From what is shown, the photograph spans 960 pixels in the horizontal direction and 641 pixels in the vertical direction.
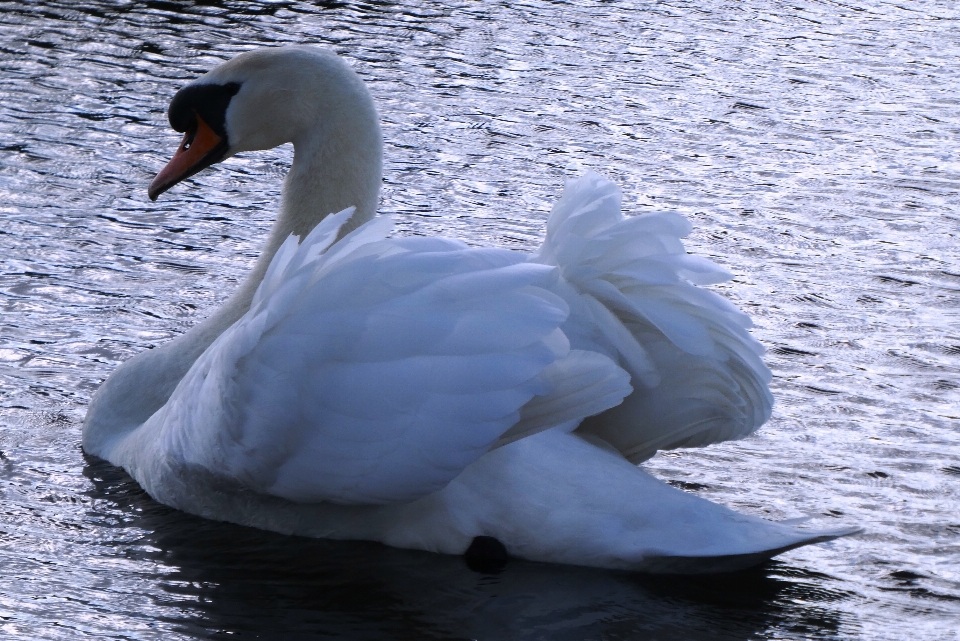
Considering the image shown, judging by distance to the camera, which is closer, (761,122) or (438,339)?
(438,339)

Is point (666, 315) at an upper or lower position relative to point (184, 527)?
upper

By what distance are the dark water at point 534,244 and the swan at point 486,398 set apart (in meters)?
0.23

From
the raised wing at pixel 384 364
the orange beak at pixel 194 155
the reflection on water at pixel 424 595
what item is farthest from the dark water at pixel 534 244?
the orange beak at pixel 194 155

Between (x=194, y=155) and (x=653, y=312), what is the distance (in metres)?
1.88

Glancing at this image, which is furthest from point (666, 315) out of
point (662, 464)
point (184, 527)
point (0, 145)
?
point (0, 145)

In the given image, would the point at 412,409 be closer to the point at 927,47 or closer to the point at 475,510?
the point at 475,510

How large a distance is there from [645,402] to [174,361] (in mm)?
1714

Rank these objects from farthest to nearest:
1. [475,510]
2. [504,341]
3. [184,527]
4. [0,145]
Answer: [0,145] → [184,527] → [475,510] → [504,341]

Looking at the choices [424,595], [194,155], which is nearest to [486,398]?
[424,595]

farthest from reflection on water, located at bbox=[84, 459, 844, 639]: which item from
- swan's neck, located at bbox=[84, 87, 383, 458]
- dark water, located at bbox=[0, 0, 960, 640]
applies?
swan's neck, located at bbox=[84, 87, 383, 458]

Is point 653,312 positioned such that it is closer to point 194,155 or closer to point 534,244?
point 194,155

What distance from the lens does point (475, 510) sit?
13.2 feet

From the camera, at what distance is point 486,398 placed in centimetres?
372

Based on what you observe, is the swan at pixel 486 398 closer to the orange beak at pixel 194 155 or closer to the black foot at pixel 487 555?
the black foot at pixel 487 555
